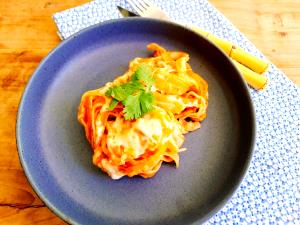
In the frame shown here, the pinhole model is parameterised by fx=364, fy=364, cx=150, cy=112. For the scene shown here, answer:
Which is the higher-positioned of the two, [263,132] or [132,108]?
[132,108]

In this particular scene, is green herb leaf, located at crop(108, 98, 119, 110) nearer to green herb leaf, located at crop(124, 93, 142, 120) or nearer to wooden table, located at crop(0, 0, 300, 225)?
green herb leaf, located at crop(124, 93, 142, 120)

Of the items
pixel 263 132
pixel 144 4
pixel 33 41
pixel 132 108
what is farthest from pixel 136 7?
pixel 263 132

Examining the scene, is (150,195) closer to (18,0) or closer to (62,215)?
(62,215)

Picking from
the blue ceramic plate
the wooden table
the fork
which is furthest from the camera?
the fork

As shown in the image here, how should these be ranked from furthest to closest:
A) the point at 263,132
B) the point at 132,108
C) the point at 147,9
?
the point at 147,9
the point at 263,132
the point at 132,108

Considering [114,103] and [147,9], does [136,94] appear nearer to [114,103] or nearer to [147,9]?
[114,103]

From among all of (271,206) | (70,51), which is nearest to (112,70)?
(70,51)

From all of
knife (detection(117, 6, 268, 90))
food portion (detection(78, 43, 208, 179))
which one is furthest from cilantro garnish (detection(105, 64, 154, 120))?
knife (detection(117, 6, 268, 90))
